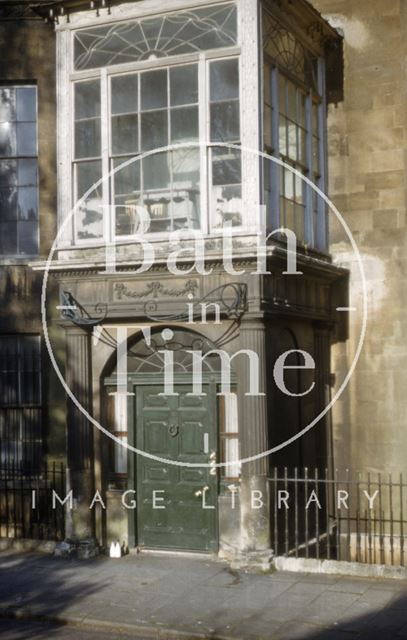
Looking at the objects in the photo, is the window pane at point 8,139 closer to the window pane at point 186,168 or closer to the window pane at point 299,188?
the window pane at point 186,168

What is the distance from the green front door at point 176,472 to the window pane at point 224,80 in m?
4.09

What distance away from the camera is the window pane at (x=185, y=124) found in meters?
12.6

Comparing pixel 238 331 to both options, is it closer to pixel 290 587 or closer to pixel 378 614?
pixel 290 587

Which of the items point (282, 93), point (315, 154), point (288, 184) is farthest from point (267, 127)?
point (315, 154)

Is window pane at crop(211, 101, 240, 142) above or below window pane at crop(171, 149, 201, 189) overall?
above

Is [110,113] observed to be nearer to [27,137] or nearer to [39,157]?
[39,157]

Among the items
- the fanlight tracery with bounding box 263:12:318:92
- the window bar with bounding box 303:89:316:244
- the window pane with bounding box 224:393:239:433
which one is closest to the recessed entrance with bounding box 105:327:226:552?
the window pane with bounding box 224:393:239:433

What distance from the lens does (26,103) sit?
1460 cm

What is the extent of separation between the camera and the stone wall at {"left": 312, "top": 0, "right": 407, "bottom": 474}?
1389 cm

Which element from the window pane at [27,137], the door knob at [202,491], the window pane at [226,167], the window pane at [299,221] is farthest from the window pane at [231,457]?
the window pane at [27,137]

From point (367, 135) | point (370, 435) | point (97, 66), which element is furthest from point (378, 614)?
point (97, 66)

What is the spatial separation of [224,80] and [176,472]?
5.59 m

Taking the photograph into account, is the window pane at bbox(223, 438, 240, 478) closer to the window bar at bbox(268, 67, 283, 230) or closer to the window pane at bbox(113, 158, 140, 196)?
the window bar at bbox(268, 67, 283, 230)

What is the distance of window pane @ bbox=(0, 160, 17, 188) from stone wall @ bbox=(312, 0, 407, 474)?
5.15 meters
